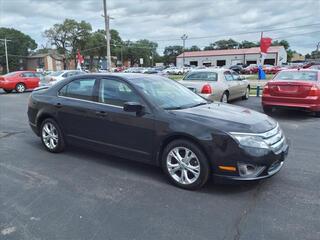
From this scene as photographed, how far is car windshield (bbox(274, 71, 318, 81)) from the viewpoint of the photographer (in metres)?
8.95

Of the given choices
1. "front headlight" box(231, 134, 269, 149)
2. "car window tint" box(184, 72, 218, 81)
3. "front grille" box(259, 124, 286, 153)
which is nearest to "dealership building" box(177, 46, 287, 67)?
"car window tint" box(184, 72, 218, 81)

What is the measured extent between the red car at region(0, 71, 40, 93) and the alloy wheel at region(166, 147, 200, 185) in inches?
702

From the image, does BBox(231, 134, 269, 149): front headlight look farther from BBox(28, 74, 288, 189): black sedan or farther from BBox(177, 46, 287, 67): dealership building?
BBox(177, 46, 287, 67): dealership building

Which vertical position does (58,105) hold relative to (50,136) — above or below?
above

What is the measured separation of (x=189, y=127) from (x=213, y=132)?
1.06 feet

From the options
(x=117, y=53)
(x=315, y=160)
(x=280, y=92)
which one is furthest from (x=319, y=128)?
(x=117, y=53)

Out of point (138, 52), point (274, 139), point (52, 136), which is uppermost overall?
point (138, 52)

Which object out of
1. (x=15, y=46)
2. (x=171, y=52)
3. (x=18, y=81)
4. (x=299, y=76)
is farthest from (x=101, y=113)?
(x=171, y=52)

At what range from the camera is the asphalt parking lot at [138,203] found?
308 centimetres

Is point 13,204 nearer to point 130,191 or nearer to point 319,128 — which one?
point 130,191

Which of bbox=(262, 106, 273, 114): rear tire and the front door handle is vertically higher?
the front door handle

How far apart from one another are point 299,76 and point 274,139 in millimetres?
6077

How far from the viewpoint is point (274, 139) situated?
3943mm

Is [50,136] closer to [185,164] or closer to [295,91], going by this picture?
[185,164]
